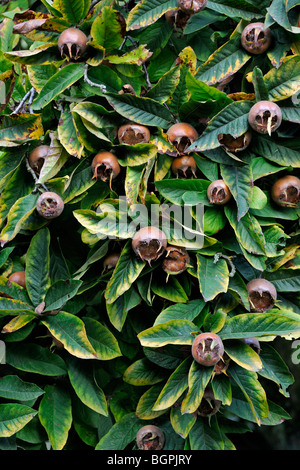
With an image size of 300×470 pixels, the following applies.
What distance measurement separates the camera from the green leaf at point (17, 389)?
127 centimetres

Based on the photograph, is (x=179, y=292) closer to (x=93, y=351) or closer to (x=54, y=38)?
(x=93, y=351)

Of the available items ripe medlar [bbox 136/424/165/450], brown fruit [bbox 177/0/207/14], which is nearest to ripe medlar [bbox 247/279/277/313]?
ripe medlar [bbox 136/424/165/450]

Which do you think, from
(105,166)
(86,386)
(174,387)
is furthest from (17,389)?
(105,166)

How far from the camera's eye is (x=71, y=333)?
1.27 metres

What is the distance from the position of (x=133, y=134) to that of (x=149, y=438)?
78 centimetres

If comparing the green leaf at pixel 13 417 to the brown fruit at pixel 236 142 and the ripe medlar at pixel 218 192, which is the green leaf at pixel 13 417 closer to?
the ripe medlar at pixel 218 192

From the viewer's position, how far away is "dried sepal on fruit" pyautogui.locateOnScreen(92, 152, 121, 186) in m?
1.30

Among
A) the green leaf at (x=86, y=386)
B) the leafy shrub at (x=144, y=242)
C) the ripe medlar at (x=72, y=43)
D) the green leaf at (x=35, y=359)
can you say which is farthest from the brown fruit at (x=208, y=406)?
the ripe medlar at (x=72, y=43)

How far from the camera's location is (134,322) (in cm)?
138

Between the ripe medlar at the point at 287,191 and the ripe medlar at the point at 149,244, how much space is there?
1.11 ft

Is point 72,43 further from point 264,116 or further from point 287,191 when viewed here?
point 287,191

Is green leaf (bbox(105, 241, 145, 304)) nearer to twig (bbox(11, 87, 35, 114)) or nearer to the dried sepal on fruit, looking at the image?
the dried sepal on fruit

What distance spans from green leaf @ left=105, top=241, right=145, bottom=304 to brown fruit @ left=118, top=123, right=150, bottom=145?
266 mm

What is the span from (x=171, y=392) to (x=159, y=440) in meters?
0.20
